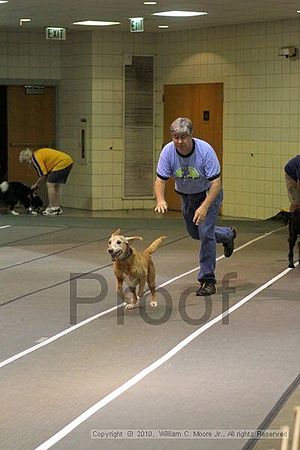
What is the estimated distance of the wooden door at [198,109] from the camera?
14688 millimetres

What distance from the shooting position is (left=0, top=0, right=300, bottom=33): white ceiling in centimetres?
1138

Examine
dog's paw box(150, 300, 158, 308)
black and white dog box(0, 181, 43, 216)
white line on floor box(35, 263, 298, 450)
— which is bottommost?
white line on floor box(35, 263, 298, 450)

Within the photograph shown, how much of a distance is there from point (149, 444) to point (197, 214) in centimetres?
302

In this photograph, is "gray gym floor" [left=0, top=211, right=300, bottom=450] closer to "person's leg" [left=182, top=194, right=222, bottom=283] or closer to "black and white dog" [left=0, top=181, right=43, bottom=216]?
"person's leg" [left=182, top=194, right=222, bottom=283]

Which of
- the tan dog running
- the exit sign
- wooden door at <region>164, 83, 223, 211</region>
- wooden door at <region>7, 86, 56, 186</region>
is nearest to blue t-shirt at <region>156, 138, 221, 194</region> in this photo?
the tan dog running

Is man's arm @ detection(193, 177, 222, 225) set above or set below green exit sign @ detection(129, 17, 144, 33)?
below

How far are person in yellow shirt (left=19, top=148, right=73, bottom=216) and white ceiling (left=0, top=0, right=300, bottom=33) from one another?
188 centimetres

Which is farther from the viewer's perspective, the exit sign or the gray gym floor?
the exit sign

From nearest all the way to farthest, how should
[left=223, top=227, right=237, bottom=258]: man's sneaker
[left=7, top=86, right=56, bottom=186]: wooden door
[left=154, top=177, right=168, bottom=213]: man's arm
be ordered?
[left=154, top=177, right=168, bottom=213]: man's arm < [left=223, top=227, right=237, bottom=258]: man's sneaker < [left=7, top=86, right=56, bottom=186]: wooden door

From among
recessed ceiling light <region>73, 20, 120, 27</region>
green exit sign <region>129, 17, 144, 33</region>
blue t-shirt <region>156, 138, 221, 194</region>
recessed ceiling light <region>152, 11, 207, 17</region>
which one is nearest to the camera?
blue t-shirt <region>156, 138, 221, 194</region>

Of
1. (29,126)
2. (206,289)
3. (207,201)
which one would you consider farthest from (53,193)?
(207,201)

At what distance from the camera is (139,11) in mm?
12250

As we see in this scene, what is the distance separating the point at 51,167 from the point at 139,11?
306 centimetres

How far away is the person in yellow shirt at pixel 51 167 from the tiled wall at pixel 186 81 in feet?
3.12
